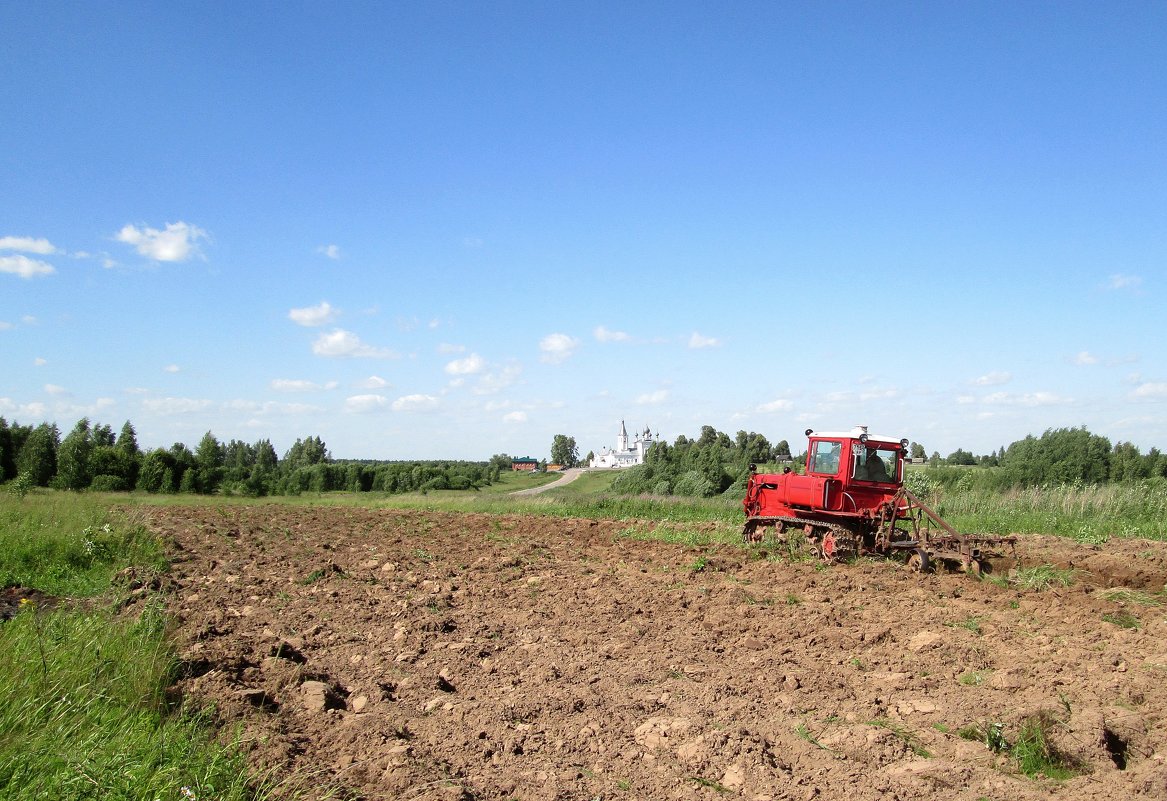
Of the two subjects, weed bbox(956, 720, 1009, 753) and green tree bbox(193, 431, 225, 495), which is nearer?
weed bbox(956, 720, 1009, 753)

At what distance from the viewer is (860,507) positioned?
45.9ft

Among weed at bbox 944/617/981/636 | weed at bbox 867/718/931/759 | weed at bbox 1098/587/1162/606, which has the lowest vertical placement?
weed at bbox 867/718/931/759

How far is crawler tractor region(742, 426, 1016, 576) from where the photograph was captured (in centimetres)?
1286

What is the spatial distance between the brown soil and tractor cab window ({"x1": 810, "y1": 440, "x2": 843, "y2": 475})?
7.19ft

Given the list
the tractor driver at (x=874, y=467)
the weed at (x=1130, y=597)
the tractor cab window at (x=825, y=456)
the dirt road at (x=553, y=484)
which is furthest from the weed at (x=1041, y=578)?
the dirt road at (x=553, y=484)

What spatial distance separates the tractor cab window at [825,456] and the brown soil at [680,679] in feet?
7.19

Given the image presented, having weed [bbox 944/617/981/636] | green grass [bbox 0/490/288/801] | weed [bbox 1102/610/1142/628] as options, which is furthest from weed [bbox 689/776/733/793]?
weed [bbox 1102/610/1142/628]

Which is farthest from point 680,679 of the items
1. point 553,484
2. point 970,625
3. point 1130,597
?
point 553,484

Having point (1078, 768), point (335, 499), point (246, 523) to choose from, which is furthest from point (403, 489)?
point (1078, 768)

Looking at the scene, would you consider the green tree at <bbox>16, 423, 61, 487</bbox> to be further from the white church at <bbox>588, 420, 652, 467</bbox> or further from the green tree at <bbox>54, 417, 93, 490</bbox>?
the white church at <bbox>588, 420, 652, 467</bbox>

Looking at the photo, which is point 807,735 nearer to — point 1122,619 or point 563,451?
point 1122,619

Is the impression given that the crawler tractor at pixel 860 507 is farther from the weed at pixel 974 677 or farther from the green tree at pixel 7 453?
the green tree at pixel 7 453

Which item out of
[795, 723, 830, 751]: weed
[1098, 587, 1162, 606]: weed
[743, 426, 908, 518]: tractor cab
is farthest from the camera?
[743, 426, 908, 518]: tractor cab

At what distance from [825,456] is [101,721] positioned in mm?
12345
